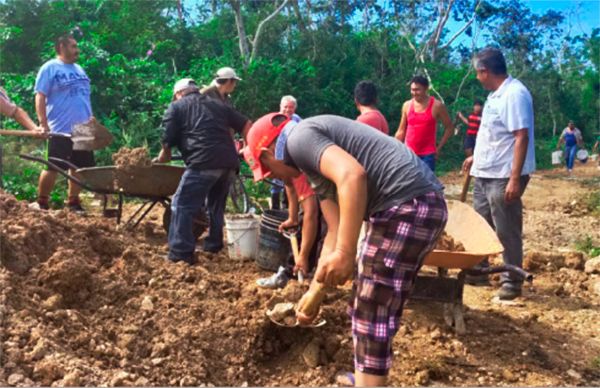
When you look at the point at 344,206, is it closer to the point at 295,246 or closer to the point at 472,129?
the point at 295,246

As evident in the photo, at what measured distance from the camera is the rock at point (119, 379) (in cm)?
293

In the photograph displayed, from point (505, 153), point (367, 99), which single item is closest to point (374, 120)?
point (367, 99)

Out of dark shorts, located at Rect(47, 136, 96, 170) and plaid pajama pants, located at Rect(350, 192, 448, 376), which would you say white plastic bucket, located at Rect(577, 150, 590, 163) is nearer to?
dark shorts, located at Rect(47, 136, 96, 170)

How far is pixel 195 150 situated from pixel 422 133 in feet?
7.79

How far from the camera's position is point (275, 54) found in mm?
19719

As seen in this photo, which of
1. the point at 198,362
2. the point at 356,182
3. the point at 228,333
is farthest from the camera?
the point at 228,333

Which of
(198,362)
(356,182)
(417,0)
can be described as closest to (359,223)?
(356,182)

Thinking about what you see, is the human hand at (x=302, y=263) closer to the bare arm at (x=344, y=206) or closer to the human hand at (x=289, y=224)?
the human hand at (x=289, y=224)

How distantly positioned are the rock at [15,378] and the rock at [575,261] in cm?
515

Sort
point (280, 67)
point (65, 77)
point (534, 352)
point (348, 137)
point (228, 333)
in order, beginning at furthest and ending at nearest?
point (280, 67) → point (65, 77) → point (534, 352) → point (228, 333) → point (348, 137)

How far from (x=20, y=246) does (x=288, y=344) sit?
188 cm

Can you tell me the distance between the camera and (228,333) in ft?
12.1

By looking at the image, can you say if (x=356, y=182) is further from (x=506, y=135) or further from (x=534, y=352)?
(x=506, y=135)

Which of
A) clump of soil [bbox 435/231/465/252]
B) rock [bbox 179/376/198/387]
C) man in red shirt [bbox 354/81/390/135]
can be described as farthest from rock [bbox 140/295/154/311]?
man in red shirt [bbox 354/81/390/135]
